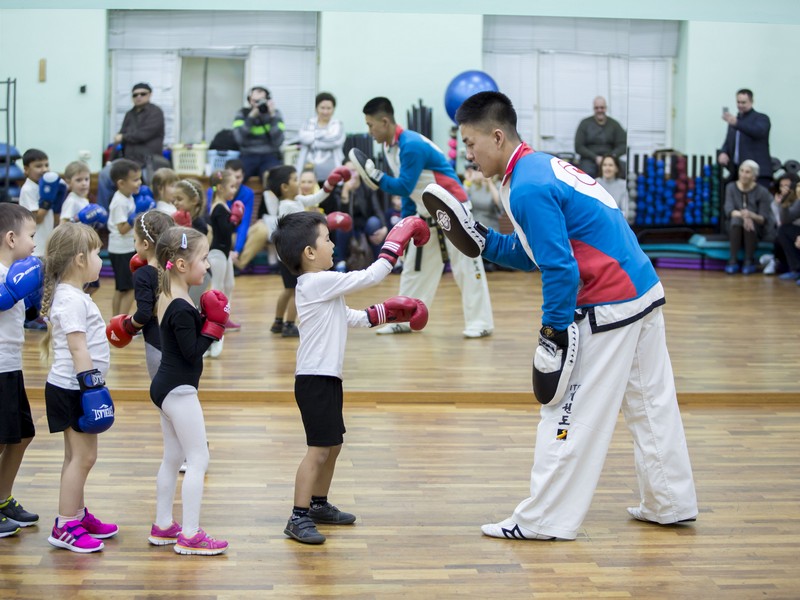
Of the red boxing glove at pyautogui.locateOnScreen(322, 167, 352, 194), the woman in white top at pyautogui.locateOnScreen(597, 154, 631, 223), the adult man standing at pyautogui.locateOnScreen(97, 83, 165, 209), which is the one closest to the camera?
the red boxing glove at pyautogui.locateOnScreen(322, 167, 352, 194)

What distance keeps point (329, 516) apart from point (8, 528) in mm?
1140

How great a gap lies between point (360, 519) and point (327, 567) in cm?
51

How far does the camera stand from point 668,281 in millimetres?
11523

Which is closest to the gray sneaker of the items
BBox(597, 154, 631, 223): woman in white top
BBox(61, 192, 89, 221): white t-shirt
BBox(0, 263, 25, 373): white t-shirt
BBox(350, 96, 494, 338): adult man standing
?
BBox(0, 263, 25, 373): white t-shirt

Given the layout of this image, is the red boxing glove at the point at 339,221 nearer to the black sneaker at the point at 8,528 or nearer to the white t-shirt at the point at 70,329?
the white t-shirt at the point at 70,329

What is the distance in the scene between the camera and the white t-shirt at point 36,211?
7.99 meters

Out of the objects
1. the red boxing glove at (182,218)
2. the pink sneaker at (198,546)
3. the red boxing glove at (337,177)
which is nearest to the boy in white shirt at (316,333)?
the pink sneaker at (198,546)

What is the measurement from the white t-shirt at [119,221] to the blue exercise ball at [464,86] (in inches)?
237

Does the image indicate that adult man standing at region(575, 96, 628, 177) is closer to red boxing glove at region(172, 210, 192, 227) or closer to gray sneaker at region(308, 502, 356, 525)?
red boxing glove at region(172, 210, 192, 227)

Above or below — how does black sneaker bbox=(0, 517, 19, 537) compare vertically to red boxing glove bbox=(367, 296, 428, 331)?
below

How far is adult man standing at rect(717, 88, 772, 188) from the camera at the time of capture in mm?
12539

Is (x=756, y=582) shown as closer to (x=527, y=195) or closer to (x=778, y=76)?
(x=527, y=195)

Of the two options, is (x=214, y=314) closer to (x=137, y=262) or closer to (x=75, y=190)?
(x=137, y=262)

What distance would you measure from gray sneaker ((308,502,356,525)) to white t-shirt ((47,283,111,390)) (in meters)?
0.94
